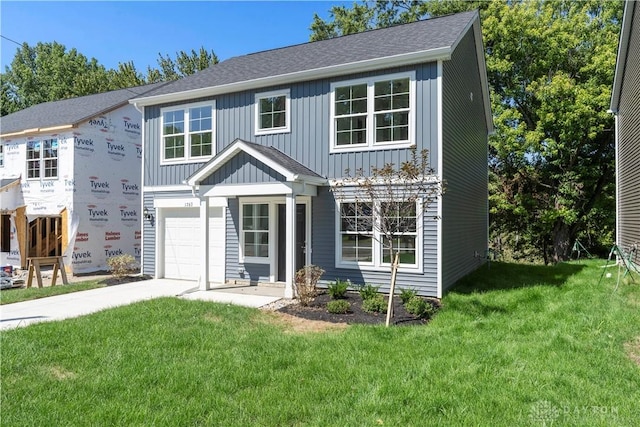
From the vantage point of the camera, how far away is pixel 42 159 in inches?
590

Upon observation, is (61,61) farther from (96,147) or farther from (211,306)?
(211,306)

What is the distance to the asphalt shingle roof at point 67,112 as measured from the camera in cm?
1506

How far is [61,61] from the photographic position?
33156 mm

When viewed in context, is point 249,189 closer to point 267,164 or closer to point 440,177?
point 267,164

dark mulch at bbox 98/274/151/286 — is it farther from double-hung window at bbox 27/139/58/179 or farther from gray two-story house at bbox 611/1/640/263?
gray two-story house at bbox 611/1/640/263

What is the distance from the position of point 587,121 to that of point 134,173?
19.5 meters

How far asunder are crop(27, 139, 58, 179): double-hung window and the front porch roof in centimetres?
848

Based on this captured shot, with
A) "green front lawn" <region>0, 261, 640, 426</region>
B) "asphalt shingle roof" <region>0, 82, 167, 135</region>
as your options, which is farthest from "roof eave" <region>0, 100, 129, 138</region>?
"green front lawn" <region>0, 261, 640, 426</region>

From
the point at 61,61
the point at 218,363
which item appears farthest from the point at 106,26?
the point at 61,61

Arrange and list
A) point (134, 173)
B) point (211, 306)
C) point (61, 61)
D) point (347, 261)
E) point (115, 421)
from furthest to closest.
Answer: point (61, 61) → point (134, 173) → point (347, 261) → point (211, 306) → point (115, 421)

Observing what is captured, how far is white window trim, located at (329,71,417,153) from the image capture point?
895 cm

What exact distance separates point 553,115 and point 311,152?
43.7 feet

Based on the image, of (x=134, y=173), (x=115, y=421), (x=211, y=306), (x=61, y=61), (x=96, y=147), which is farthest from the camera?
(x=61, y=61)

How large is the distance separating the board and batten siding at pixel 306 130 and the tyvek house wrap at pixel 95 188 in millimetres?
3760
